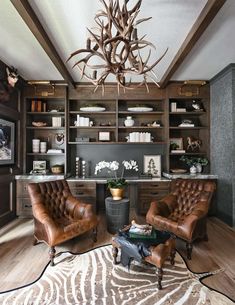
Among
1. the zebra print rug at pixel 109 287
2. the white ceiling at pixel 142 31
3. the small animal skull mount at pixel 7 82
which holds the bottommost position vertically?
the zebra print rug at pixel 109 287

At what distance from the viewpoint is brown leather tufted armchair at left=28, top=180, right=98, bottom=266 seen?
2545 mm

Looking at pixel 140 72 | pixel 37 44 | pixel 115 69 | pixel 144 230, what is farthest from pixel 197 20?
pixel 144 230

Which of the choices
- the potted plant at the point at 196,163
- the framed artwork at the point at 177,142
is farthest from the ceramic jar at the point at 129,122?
the potted plant at the point at 196,163

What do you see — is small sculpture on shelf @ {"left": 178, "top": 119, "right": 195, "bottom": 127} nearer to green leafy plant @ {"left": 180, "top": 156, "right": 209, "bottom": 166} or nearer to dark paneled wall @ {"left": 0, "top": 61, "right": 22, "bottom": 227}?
green leafy plant @ {"left": 180, "top": 156, "right": 209, "bottom": 166}

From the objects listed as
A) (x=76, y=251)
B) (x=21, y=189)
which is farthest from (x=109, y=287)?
(x=21, y=189)

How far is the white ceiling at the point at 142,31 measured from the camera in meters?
2.18

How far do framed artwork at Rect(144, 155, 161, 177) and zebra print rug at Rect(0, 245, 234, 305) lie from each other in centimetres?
229

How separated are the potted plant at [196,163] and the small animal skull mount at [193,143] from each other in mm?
249

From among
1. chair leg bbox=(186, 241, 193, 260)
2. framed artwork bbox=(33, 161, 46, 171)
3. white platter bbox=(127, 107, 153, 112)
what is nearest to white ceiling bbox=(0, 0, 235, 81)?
white platter bbox=(127, 107, 153, 112)

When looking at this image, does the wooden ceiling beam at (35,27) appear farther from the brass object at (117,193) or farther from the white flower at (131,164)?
the brass object at (117,193)

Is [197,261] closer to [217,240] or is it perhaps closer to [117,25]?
[217,240]

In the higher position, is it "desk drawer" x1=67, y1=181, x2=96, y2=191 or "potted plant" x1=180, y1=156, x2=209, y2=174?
"potted plant" x1=180, y1=156, x2=209, y2=174

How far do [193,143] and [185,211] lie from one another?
1.90m

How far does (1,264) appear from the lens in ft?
8.21
